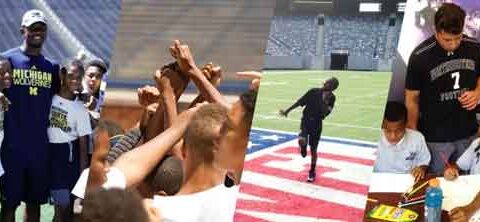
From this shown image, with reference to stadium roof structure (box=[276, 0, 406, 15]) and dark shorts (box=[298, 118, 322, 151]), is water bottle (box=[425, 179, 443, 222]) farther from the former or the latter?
stadium roof structure (box=[276, 0, 406, 15])

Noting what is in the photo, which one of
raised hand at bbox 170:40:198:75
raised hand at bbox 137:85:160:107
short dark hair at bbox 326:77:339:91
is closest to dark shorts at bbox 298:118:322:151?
short dark hair at bbox 326:77:339:91

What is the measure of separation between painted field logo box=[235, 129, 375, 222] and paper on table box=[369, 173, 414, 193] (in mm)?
34

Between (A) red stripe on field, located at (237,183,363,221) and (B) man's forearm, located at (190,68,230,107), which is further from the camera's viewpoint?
(B) man's forearm, located at (190,68,230,107)

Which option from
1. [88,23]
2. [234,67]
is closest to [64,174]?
[88,23]

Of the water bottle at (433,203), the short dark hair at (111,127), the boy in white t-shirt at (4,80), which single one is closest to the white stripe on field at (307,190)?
the water bottle at (433,203)

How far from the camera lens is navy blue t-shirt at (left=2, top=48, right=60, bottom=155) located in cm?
297

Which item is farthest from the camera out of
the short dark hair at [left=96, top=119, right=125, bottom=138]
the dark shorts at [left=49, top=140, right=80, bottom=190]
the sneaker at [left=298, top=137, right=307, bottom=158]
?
the dark shorts at [left=49, top=140, right=80, bottom=190]

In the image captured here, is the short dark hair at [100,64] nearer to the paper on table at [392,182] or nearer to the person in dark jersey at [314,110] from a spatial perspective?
the person in dark jersey at [314,110]

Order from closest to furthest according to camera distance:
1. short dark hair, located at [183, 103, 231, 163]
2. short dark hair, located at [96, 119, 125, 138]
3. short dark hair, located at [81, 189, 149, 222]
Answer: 1. short dark hair, located at [81, 189, 149, 222]
2. short dark hair, located at [183, 103, 231, 163]
3. short dark hair, located at [96, 119, 125, 138]

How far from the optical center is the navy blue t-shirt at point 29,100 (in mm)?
2967

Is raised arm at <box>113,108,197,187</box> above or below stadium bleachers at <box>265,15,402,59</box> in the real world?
below

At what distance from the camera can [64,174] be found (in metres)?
3.06

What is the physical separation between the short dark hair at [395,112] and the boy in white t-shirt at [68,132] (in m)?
1.22

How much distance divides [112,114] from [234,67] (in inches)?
23.2
